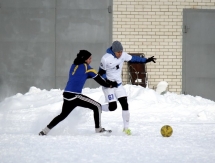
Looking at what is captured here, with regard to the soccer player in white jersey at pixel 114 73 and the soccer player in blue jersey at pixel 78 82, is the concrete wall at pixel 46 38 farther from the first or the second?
the soccer player in blue jersey at pixel 78 82

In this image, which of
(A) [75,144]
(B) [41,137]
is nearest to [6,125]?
(B) [41,137]

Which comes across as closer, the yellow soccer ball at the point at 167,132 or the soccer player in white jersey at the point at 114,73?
the yellow soccer ball at the point at 167,132

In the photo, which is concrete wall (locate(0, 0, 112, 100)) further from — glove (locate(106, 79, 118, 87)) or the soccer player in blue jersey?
the soccer player in blue jersey

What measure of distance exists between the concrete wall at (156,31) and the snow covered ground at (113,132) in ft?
3.12

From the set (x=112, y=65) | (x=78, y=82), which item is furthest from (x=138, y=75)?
(x=78, y=82)

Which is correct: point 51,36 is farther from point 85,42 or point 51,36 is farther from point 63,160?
point 63,160

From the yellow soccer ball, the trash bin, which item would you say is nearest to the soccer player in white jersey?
the yellow soccer ball

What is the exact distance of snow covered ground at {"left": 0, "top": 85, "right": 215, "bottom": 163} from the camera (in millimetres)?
9320

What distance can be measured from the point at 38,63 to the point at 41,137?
838 centimetres

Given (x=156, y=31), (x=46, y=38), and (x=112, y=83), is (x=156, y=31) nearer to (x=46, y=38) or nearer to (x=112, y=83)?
(x=46, y=38)

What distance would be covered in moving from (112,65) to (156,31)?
7.64 m

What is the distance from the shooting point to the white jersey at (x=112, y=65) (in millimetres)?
12453

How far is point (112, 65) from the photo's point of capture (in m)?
12.5

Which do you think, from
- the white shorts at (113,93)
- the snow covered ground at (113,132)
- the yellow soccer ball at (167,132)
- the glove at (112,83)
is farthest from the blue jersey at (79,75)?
the yellow soccer ball at (167,132)
